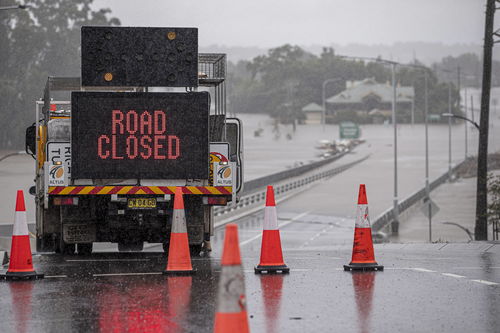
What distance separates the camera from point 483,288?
39.2 feet

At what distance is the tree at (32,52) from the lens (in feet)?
349

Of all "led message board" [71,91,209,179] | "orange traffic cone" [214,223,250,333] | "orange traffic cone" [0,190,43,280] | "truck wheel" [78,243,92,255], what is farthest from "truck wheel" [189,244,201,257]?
"orange traffic cone" [214,223,250,333]

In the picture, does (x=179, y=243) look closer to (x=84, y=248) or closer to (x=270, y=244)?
(x=270, y=244)

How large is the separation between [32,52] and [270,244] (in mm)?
112581

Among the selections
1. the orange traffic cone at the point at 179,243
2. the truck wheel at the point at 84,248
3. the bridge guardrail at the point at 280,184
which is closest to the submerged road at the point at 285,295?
the orange traffic cone at the point at 179,243

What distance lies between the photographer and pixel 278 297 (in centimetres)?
1137

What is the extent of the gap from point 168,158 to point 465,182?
80612 millimetres

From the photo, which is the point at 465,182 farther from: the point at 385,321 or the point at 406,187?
the point at 385,321

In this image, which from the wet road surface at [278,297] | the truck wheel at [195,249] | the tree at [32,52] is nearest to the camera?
the wet road surface at [278,297]

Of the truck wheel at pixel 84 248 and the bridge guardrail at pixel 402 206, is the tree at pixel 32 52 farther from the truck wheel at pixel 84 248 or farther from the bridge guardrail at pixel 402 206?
the truck wheel at pixel 84 248

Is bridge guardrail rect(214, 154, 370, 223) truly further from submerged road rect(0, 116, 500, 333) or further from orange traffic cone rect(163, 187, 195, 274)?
orange traffic cone rect(163, 187, 195, 274)

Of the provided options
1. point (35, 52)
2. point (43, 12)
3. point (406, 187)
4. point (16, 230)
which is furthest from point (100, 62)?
point (43, 12)

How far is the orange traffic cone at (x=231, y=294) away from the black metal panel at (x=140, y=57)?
9279mm

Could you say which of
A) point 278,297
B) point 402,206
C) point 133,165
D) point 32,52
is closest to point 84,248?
point 133,165
